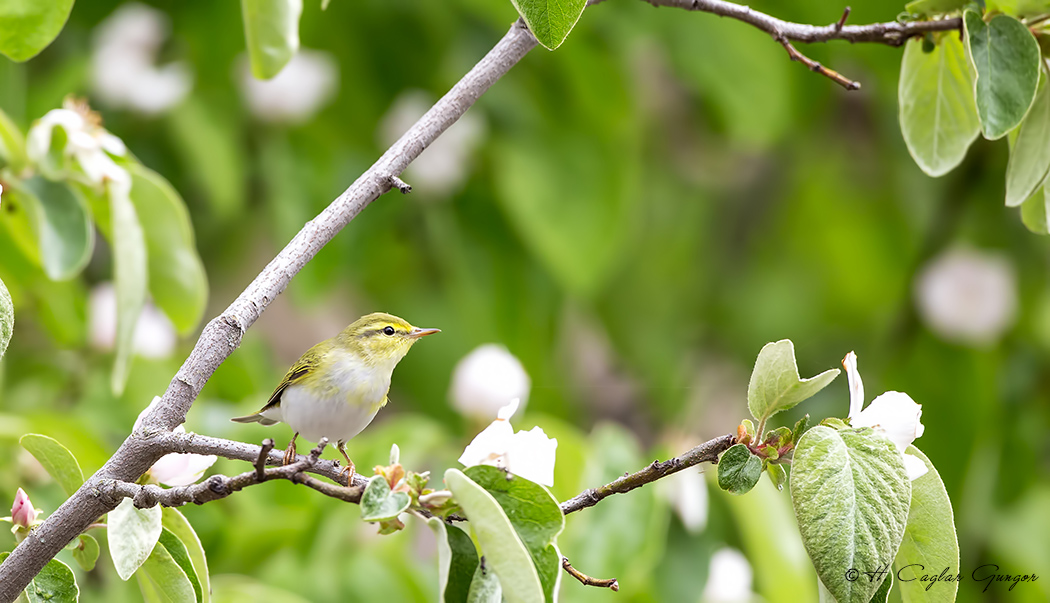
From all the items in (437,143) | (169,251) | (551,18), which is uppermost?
(437,143)

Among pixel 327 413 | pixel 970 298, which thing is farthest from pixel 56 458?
pixel 970 298

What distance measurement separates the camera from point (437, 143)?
142cm

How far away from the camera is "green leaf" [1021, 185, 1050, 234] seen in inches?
20.7

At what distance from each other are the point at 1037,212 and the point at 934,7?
13cm

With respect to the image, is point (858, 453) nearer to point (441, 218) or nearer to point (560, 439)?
point (560, 439)

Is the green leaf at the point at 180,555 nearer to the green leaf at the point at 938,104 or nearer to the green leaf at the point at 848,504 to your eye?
the green leaf at the point at 848,504

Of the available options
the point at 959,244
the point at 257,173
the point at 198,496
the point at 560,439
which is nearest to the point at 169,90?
the point at 257,173

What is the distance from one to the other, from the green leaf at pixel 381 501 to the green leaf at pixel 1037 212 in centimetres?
39

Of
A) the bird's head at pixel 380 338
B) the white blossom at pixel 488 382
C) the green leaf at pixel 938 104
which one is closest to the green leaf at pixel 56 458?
the bird's head at pixel 380 338

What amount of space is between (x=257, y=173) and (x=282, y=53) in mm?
1129

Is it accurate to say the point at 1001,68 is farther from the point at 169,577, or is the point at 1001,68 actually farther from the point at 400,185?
the point at 169,577

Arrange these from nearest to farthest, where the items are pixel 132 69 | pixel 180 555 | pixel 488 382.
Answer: pixel 180 555
pixel 488 382
pixel 132 69

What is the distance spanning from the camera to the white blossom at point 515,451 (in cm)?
36

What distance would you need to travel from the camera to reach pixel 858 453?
0.35 metres
